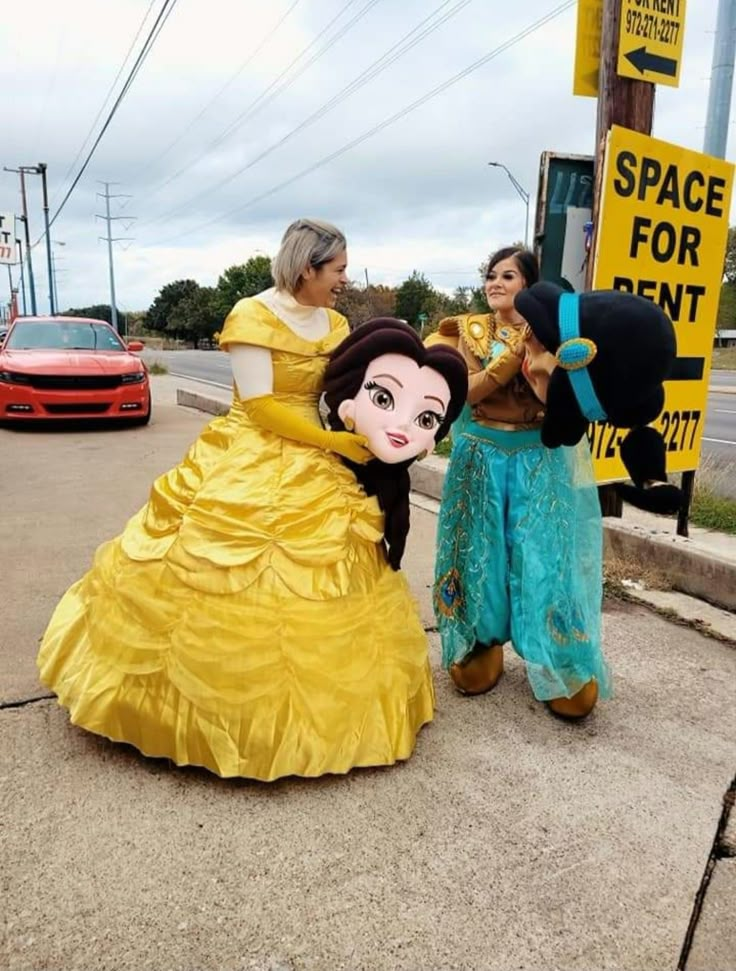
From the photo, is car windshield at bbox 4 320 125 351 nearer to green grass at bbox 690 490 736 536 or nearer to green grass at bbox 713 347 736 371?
green grass at bbox 690 490 736 536

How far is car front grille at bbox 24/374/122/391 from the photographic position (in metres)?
8.20

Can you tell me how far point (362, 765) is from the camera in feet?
7.18

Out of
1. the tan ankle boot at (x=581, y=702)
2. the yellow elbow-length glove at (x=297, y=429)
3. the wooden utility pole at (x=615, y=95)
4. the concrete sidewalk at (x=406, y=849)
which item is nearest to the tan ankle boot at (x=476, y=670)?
the concrete sidewalk at (x=406, y=849)

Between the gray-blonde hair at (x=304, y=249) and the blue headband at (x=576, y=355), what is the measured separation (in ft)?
2.28

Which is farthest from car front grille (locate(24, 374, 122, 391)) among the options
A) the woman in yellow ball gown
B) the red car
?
the woman in yellow ball gown

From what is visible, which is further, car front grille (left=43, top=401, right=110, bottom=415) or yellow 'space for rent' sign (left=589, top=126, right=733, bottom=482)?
car front grille (left=43, top=401, right=110, bottom=415)

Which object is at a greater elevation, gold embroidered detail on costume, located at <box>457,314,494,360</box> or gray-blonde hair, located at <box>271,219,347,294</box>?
gray-blonde hair, located at <box>271,219,347,294</box>

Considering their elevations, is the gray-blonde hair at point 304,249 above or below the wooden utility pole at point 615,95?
below

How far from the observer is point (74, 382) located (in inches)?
328

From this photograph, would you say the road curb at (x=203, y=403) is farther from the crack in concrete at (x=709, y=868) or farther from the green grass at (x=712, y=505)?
the crack in concrete at (x=709, y=868)

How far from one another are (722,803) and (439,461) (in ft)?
14.0

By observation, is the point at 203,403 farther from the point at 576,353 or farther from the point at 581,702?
the point at 576,353

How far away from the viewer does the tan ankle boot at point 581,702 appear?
2.58 metres

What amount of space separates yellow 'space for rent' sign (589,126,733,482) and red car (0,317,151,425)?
638 cm
